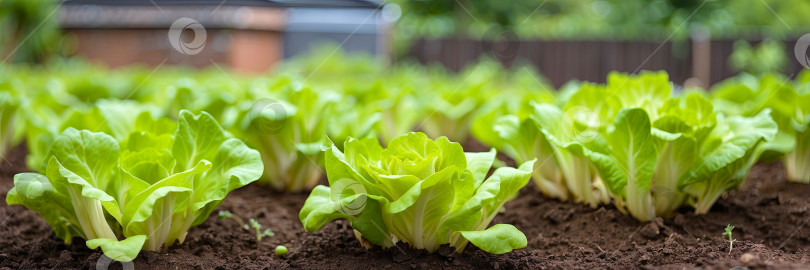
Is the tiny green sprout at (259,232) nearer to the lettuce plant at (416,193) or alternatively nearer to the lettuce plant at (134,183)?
the lettuce plant at (134,183)

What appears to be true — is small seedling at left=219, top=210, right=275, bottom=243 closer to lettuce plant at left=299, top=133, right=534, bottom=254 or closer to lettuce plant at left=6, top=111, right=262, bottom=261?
lettuce plant at left=6, top=111, right=262, bottom=261

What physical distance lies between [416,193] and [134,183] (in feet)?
2.49

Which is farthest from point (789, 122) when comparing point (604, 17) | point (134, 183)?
point (604, 17)

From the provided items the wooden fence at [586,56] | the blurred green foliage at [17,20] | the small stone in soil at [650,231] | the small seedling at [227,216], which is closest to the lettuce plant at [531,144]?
the small stone in soil at [650,231]

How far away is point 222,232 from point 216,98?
0.99 metres

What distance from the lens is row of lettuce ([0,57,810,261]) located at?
5.69 ft

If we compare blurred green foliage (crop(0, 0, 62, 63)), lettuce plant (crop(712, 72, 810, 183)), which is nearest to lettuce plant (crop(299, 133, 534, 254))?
lettuce plant (crop(712, 72, 810, 183))

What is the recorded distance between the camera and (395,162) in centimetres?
173

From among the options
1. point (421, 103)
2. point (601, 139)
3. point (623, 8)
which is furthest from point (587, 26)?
point (601, 139)

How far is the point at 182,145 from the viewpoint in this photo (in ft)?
6.37

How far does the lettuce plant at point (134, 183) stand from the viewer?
173cm

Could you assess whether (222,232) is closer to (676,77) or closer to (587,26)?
(676,77)

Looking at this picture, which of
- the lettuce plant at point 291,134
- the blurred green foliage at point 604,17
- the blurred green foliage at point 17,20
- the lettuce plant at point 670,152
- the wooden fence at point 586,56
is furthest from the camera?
the blurred green foliage at point 604,17

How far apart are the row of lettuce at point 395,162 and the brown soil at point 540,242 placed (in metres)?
0.07
